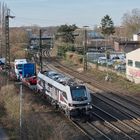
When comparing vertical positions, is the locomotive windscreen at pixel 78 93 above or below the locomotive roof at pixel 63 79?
below

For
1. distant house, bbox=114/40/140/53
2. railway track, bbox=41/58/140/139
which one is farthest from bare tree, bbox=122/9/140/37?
railway track, bbox=41/58/140/139

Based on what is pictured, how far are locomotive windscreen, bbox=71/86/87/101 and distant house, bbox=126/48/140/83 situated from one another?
18357 mm

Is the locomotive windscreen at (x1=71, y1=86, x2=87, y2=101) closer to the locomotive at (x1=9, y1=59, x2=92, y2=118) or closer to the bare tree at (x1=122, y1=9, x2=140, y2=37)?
the locomotive at (x1=9, y1=59, x2=92, y2=118)

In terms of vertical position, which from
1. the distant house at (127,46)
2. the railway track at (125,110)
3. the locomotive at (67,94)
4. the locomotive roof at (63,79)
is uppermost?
the distant house at (127,46)

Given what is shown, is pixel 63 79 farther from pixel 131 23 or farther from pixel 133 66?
pixel 131 23

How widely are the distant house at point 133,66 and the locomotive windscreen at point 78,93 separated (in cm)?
1836

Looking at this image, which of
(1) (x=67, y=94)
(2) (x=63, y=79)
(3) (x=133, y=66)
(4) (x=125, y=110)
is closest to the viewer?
(1) (x=67, y=94)

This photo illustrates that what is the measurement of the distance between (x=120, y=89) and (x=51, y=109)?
12.4m

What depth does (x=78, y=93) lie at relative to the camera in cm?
3111

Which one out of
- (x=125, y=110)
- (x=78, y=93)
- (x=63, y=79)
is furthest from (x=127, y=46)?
(x=78, y=93)

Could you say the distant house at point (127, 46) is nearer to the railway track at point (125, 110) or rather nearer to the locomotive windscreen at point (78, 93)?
the railway track at point (125, 110)

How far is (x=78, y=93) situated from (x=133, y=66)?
2043 cm

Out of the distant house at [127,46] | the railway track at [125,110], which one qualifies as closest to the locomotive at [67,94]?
the railway track at [125,110]

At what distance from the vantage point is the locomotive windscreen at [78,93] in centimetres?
3084
